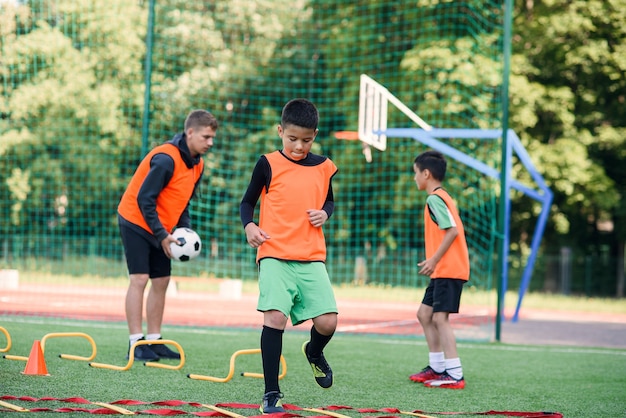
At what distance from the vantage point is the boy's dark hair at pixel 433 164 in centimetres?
586

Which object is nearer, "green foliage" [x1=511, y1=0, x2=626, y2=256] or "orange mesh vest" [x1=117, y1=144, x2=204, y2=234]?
"orange mesh vest" [x1=117, y1=144, x2=204, y2=234]

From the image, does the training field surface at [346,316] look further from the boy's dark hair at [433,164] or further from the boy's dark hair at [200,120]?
the boy's dark hair at [200,120]

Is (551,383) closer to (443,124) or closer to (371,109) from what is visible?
(371,109)

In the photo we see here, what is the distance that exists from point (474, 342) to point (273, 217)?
520 cm

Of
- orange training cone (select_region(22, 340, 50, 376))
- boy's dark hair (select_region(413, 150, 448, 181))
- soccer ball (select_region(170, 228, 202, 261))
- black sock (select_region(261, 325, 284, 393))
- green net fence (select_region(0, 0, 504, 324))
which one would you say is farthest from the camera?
green net fence (select_region(0, 0, 504, 324))

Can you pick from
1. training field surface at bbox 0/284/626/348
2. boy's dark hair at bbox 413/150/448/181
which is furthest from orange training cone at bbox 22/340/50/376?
training field surface at bbox 0/284/626/348

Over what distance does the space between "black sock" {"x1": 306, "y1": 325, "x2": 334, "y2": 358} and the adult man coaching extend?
1813 mm

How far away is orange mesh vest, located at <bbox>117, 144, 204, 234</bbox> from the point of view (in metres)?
6.21

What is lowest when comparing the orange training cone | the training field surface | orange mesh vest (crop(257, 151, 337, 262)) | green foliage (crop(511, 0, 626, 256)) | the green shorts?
the training field surface

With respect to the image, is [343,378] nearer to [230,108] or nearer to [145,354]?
[145,354]

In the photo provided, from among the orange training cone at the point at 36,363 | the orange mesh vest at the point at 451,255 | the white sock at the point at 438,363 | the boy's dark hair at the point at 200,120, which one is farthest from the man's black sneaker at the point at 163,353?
the orange mesh vest at the point at 451,255

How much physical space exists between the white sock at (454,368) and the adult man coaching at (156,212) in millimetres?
2146

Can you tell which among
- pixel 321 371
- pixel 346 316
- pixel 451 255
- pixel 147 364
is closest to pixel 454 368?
pixel 451 255

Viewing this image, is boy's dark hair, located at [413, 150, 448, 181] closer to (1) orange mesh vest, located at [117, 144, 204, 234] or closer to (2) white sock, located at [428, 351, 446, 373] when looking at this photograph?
(2) white sock, located at [428, 351, 446, 373]
